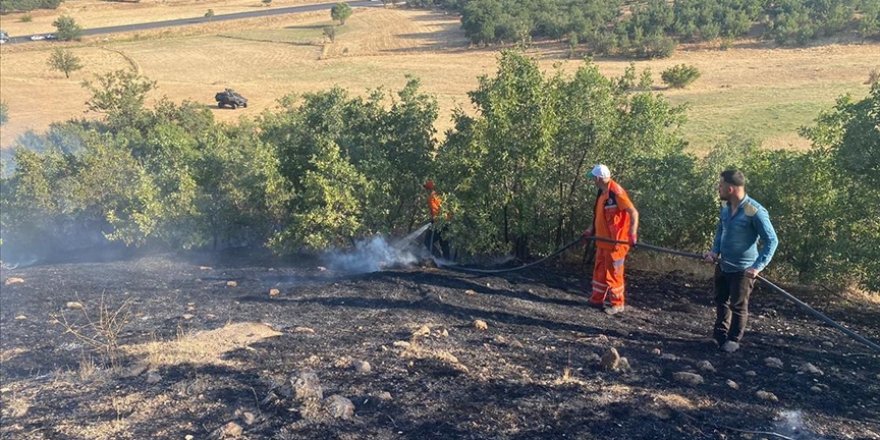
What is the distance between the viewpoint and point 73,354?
5656mm

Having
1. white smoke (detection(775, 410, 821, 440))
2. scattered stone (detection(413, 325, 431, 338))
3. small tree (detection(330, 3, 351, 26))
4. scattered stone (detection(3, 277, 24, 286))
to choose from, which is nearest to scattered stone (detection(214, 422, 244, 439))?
scattered stone (detection(413, 325, 431, 338))

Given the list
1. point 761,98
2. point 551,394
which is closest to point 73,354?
point 551,394

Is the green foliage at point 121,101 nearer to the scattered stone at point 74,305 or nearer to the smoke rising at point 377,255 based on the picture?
the smoke rising at point 377,255

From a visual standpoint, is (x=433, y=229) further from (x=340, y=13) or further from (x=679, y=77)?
(x=340, y=13)

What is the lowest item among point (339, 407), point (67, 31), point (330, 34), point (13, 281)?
point (13, 281)

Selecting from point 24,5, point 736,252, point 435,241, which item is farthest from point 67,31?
point 736,252

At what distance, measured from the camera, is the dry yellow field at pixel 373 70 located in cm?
2281

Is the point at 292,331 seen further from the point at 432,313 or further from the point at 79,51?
the point at 79,51

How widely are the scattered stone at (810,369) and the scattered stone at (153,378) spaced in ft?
16.4

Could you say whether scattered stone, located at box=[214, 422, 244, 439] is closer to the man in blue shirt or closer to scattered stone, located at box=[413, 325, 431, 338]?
scattered stone, located at box=[413, 325, 431, 338]

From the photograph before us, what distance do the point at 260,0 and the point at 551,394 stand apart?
69202mm

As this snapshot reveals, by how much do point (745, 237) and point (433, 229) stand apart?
4.06 metres

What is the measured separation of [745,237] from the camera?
525 cm

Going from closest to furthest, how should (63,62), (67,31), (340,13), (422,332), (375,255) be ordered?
(422,332)
(375,255)
(63,62)
(67,31)
(340,13)
